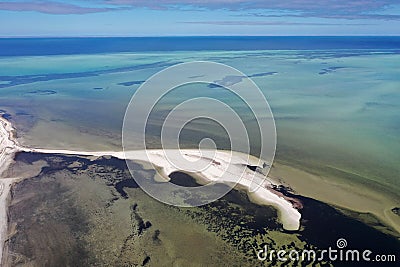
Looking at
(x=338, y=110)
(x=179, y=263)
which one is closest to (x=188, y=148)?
(x=179, y=263)

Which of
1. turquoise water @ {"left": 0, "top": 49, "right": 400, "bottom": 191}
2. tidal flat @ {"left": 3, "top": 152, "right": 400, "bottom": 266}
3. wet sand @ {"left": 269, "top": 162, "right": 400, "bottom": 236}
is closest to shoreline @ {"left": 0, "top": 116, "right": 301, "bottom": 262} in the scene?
tidal flat @ {"left": 3, "top": 152, "right": 400, "bottom": 266}

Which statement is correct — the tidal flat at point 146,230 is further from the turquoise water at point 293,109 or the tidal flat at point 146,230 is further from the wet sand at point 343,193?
the turquoise water at point 293,109

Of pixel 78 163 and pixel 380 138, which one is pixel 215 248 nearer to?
pixel 78 163

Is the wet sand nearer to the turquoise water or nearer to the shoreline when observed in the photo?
the turquoise water

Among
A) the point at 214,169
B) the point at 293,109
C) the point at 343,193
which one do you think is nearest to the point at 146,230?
the point at 214,169

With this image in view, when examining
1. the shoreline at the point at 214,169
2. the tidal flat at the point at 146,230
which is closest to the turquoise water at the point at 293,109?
the shoreline at the point at 214,169
